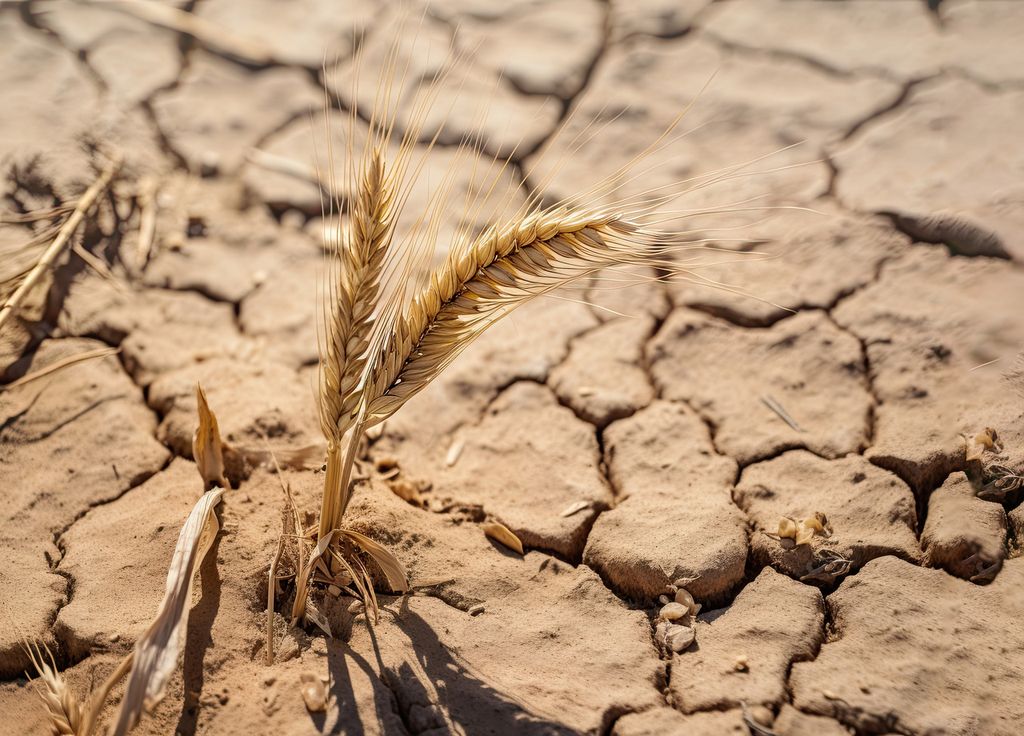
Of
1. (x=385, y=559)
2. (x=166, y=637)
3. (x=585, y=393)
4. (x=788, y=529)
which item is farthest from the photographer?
(x=585, y=393)

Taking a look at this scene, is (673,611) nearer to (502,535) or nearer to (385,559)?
(502,535)

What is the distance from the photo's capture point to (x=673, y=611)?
1.72 meters

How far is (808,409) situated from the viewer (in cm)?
215

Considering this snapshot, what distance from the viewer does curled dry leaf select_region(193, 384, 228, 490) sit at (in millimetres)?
1862

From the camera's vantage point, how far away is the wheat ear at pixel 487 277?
1480 mm

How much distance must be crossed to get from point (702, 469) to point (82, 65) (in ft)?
9.60

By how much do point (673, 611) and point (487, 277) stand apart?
0.83 m

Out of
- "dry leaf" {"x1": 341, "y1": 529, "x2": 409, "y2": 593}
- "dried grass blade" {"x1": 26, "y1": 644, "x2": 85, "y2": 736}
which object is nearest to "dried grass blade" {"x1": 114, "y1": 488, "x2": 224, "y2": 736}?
"dried grass blade" {"x1": 26, "y1": 644, "x2": 85, "y2": 736}

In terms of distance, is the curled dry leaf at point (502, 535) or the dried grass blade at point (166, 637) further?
the curled dry leaf at point (502, 535)

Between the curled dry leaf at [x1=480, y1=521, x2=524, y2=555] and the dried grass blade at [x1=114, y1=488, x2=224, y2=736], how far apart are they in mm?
638

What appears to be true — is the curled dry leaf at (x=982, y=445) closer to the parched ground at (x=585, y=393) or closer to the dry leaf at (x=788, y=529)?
the parched ground at (x=585, y=393)

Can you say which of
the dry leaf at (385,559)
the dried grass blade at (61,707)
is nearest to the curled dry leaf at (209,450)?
the dry leaf at (385,559)

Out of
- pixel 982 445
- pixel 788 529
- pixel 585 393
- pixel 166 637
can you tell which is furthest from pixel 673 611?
pixel 166 637

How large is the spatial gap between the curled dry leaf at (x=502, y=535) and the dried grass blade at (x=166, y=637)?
25.1 inches
